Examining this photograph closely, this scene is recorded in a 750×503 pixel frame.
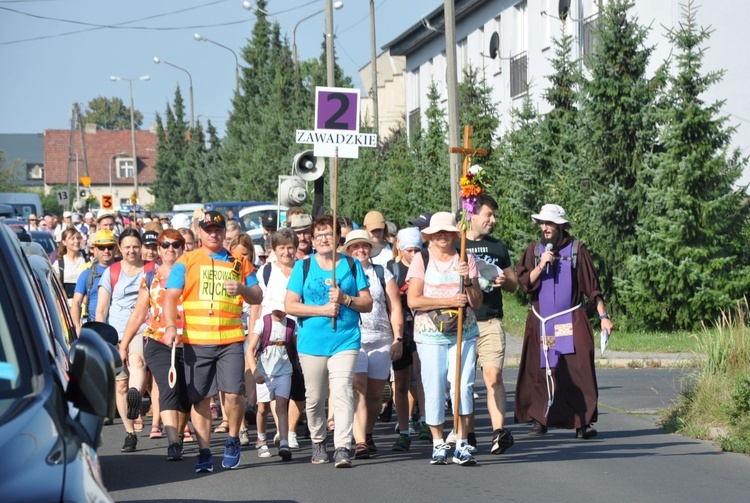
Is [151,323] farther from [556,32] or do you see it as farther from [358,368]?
[556,32]

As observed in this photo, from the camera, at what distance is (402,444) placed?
35.8 ft

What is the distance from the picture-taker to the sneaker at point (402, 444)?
10.9 meters

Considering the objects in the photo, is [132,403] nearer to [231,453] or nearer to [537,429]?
[231,453]

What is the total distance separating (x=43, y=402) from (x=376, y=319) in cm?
691

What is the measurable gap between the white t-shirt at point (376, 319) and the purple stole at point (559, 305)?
1613 mm

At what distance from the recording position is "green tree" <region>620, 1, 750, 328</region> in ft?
66.4

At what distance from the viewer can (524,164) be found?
26.2 metres

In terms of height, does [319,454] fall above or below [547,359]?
below

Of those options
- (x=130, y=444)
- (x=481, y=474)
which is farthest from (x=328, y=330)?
(x=130, y=444)

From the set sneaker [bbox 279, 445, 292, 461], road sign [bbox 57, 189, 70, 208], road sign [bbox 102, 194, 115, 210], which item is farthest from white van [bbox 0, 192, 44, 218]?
sneaker [bbox 279, 445, 292, 461]

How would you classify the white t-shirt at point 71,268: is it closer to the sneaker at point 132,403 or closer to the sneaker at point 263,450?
the sneaker at point 132,403

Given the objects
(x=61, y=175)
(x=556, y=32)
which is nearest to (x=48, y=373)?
(x=556, y=32)

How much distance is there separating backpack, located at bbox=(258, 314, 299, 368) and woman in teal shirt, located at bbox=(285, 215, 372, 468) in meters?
0.66

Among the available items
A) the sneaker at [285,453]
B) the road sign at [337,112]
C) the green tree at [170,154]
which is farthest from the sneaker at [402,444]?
the green tree at [170,154]
